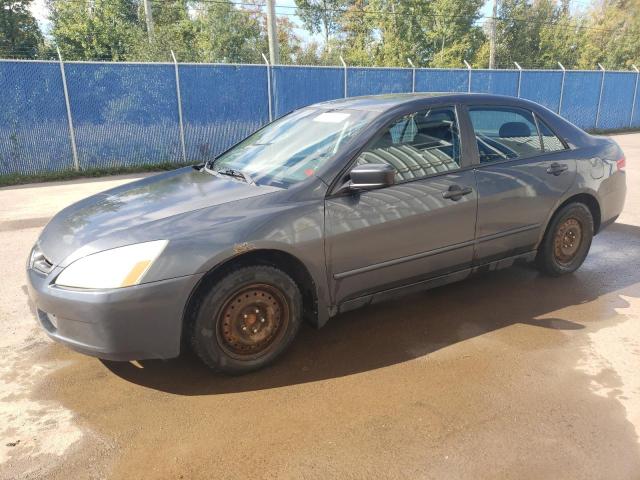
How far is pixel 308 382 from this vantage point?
3.13 m

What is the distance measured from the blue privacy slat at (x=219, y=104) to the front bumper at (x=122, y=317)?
10.0m

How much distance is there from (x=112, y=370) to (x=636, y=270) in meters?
4.73

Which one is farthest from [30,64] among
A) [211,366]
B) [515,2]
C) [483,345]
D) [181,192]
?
[515,2]

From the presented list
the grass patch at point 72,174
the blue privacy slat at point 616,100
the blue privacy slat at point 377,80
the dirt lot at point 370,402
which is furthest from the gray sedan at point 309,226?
the blue privacy slat at point 616,100

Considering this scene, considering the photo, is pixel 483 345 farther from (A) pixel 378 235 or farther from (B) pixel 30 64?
(B) pixel 30 64

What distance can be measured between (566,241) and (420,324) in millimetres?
1772

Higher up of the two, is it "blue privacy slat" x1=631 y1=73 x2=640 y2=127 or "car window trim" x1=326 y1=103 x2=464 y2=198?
"car window trim" x1=326 y1=103 x2=464 y2=198

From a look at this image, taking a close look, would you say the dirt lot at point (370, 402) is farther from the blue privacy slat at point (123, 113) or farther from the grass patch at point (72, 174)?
the blue privacy slat at point (123, 113)

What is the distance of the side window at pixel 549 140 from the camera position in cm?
438

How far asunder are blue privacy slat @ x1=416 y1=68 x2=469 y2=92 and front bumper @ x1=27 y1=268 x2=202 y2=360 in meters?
14.2

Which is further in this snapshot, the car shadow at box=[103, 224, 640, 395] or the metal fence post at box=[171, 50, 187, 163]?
the metal fence post at box=[171, 50, 187, 163]

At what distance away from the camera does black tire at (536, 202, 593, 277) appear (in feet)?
14.7

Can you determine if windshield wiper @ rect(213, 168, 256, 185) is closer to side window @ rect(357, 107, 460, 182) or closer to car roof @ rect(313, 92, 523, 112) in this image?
side window @ rect(357, 107, 460, 182)

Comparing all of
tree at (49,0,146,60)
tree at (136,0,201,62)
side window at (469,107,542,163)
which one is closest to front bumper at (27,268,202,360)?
side window at (469,107,542,163)
